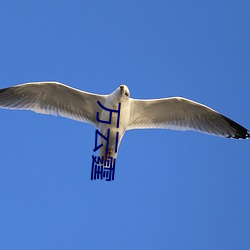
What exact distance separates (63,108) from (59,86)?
0.45 m

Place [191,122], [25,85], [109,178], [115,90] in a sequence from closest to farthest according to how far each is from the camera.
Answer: [109,178], [115,90], [25,85], [191,122]

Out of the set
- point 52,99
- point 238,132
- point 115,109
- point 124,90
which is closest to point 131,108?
point 115,109

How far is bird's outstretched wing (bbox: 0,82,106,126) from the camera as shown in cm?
734

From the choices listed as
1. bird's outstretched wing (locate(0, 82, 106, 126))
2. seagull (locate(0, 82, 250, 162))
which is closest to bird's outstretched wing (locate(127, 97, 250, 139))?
seagull (locate(0, 82, 250, 162))

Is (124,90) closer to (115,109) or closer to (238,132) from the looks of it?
(115,109)

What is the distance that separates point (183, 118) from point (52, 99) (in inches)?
76.7

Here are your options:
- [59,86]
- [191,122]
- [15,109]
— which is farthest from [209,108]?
[15,109]

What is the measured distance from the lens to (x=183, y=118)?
25.9ft

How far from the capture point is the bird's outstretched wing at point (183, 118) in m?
7.62

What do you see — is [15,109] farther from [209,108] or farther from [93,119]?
[209,108]

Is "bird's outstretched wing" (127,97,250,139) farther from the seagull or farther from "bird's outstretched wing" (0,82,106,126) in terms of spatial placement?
"bird's outstretched wing" (0,82,106,126)

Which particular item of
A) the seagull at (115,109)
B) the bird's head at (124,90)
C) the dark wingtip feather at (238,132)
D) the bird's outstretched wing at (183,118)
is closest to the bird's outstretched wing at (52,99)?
the seagull at (115,109)

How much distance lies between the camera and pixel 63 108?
301 inches

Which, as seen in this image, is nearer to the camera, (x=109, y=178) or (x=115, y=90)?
(x=109, y=178)
